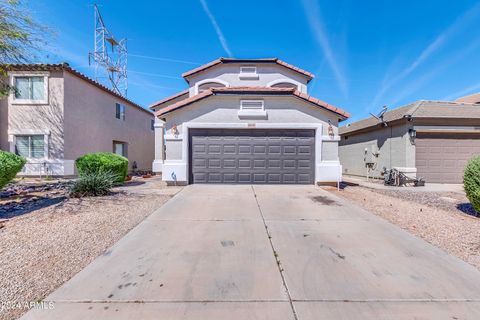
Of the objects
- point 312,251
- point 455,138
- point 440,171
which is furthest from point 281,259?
point 455,138

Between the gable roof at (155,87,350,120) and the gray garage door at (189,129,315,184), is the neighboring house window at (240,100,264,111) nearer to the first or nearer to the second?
the gable roof at (155,87,350,120)

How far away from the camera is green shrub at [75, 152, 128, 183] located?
369 inches

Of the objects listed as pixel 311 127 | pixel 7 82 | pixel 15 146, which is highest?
pixel 7 82

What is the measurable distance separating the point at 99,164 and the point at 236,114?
20.9ft

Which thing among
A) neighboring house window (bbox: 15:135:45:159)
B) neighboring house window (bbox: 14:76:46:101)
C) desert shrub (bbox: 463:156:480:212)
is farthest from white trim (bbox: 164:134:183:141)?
desert shrub (bbox: 463:156:480:212)

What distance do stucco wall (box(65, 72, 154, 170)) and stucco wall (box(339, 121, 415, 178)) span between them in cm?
1750

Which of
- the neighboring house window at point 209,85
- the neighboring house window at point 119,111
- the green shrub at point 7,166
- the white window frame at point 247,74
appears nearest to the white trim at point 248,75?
the white window frame at point 247,74

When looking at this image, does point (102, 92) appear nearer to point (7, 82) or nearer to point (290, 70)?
point (7, 82)

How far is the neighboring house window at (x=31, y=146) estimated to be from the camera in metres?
12.3

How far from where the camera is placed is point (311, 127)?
10.1 m

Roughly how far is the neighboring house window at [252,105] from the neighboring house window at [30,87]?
11.3 m

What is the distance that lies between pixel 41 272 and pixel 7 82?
14.5m

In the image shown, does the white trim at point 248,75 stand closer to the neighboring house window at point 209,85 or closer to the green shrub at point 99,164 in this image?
the neighboring house window at point 209,85

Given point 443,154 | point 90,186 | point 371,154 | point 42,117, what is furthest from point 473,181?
point 42,117
